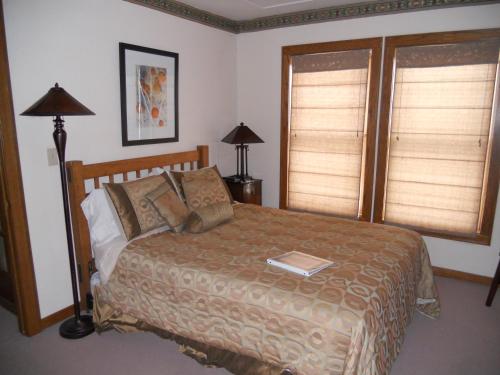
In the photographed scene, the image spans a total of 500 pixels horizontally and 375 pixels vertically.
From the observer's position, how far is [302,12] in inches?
153

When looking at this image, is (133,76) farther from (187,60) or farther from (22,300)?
(22,300)

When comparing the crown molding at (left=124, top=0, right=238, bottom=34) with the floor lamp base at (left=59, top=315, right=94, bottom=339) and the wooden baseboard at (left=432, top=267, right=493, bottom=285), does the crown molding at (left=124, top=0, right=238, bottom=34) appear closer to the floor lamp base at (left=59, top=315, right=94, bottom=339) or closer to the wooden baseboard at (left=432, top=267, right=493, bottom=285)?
the floor lamp base at (left=59, top=315, right=94, bottom=339)

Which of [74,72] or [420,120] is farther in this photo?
[420,120]

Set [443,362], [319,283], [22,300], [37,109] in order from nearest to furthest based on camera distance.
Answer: [319,283] < [37,109] < [443,362] < [22,300]

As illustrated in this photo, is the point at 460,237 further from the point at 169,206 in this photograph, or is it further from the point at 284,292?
the point at 169,206

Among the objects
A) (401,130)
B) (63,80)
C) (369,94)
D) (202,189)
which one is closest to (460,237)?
(401,130)

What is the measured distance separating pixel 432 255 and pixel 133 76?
10.7 ft

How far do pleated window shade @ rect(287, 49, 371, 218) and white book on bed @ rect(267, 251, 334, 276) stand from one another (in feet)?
6.16

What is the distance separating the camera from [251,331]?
1.99 meters

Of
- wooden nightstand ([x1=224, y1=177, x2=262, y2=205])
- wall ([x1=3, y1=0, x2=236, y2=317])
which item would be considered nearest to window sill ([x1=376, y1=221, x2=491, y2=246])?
wooden nightstand ([x1=224, y1=177, x2=262, y2=205])

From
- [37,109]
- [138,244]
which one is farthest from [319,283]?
[37,109]

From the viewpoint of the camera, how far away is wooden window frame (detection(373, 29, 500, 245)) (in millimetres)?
3223

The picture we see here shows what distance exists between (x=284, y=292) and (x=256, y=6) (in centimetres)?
292

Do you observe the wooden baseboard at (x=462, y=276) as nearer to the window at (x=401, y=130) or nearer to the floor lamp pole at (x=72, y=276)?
the window at (x=401, y=130)
